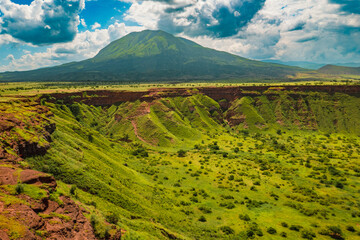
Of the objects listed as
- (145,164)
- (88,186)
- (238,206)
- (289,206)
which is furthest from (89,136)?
(289,206)

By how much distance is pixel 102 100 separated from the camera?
5659 inches

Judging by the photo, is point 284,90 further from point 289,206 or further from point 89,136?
point 89,136

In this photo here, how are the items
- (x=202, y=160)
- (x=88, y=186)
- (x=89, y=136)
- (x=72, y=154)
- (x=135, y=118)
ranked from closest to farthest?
1. (x=88, y=186)
2. (x=72, y=154)
3. (x=89, y=136)
4. (x=202, y=160)
5. (x=135, y=118)

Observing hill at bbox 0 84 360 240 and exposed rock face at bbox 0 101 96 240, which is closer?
exposed rock face at bbox 0 101 96 240

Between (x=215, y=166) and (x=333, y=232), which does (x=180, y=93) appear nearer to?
(x=215, y=166)

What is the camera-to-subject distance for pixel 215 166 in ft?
257

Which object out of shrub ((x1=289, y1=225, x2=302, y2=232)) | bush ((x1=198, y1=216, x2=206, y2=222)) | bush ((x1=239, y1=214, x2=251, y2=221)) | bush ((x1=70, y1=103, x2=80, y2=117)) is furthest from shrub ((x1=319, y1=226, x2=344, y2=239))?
bush ((x1=70, y1=103, x2=80, y2=117))

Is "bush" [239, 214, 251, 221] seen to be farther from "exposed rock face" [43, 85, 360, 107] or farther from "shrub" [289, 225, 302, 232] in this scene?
"exposed rock face" [43, 85, 360, 107]

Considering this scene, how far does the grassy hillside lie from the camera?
3831 cm

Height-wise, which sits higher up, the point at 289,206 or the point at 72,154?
the point at 72,154

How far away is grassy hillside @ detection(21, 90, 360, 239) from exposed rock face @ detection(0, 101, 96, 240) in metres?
2.39

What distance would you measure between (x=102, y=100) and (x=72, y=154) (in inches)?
4215

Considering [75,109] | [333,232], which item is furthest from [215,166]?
[75,109]

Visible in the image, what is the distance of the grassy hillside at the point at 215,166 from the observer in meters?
38.3
